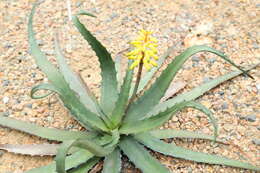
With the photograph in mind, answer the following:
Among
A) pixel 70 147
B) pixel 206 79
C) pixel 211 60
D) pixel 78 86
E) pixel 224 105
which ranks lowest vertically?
pixel 70 147

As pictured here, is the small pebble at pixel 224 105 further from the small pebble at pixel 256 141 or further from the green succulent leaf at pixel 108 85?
the green succulent leaf at pixel 108 85

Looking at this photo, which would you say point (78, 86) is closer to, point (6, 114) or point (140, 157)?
point (6, 114)

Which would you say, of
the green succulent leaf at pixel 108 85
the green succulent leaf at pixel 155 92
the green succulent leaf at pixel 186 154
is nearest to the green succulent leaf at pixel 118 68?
the green succulent leaf at pixel 108 85

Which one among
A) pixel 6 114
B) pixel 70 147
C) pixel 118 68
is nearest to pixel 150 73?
pixel 118 68

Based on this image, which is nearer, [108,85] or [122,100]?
[122,100]

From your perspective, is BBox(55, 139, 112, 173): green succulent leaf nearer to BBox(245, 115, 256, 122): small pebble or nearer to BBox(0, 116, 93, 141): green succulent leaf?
BBox(0, 116, 93, 141): green succulent leaf

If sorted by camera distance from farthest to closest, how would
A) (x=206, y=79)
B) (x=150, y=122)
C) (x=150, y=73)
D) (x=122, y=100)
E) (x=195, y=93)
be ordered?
(x=206, y=79), (x=150, y=73), (x=195, y=93), (x=122, y=100), (x=150, y=122)

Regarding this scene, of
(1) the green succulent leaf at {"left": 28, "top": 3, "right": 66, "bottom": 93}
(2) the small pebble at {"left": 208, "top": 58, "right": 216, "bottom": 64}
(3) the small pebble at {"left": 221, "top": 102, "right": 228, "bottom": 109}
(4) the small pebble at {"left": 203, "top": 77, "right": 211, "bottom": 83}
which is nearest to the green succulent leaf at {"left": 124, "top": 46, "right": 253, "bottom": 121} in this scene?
(1) the green succulent leaf at {"left": 28, "top": 3, "right": 66, "bottom": 93}
